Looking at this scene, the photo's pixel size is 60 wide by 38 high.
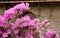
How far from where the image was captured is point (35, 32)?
0.72 metres

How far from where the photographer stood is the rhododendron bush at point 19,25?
0.71 meters

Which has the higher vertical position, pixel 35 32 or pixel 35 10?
pixel 35 32

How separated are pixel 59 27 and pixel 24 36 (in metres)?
3.01

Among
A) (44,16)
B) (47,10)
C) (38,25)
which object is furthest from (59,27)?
(38,25)

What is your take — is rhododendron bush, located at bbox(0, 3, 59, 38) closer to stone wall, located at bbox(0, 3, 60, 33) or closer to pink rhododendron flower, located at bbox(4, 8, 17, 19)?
pink rhododendron flower, located at bbox(4, 8, 17, 19)

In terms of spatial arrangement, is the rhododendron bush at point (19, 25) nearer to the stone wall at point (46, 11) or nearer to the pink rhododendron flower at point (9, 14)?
the pink rhododendron flower at point (9, 14)

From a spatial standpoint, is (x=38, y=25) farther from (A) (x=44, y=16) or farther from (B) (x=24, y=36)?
(A) (x=44, y=16)

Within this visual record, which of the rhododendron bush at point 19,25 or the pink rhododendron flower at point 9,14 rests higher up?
the pink rhododendron flower at point 9,14

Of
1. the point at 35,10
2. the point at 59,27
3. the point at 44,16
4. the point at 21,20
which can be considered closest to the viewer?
the point at 21,20

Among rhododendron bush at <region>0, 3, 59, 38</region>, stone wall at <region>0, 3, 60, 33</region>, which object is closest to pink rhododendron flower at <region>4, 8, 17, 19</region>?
rhododendron bush at <region>0, 3, 59, 38</region>

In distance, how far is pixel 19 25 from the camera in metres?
0.71

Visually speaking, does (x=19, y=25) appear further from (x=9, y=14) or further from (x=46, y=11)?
(x=46, y=11)

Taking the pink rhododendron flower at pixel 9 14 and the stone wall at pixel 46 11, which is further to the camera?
the stone wall at pixel 46 11

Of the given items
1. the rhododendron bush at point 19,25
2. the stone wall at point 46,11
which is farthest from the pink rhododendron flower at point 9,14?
the stone wall at point 46,11
